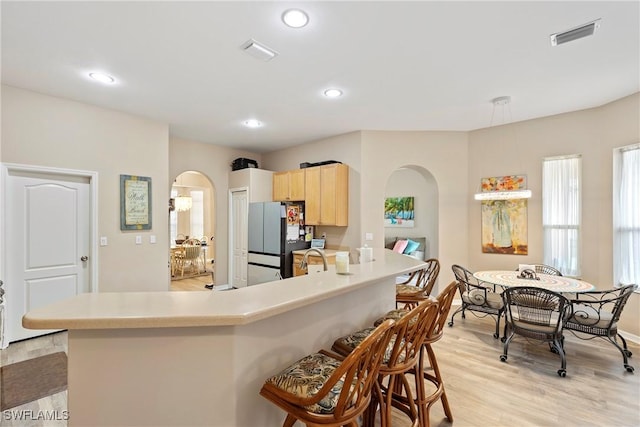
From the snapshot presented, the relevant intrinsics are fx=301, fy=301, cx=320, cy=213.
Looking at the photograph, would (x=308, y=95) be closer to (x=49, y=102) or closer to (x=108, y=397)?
(x=49, y=102)

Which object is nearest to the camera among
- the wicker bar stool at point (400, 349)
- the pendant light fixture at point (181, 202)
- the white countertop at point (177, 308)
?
the white countertop at point (177, 308)

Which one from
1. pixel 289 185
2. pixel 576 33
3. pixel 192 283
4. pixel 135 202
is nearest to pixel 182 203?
pixel 192 283

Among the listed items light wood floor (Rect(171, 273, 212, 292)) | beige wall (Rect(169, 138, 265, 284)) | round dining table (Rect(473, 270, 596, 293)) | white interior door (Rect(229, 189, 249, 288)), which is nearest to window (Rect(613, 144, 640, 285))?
round dining table (Rect(473, 270, 596, 293))

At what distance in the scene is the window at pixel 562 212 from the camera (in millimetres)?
4039

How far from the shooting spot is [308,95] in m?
3.49

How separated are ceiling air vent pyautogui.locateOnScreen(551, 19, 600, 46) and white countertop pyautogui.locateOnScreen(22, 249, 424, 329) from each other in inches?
98.6

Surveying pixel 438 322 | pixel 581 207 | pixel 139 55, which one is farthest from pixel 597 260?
pixel 139 55

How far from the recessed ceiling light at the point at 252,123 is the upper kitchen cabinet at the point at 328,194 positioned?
3.70 ft

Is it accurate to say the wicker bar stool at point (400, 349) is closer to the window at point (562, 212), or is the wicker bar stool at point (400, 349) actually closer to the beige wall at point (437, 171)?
the beige wall at point (437, 171)

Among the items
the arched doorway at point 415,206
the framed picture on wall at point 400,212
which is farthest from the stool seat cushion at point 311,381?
the framed picture on wall at point 400,212

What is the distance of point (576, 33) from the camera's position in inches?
89.5

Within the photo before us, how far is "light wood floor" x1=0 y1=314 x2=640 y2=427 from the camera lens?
2.17m

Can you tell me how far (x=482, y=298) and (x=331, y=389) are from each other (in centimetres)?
313

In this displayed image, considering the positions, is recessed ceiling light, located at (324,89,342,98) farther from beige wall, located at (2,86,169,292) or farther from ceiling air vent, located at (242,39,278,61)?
beige wall, located at (2,86,169,292)
